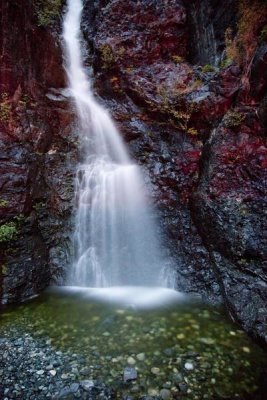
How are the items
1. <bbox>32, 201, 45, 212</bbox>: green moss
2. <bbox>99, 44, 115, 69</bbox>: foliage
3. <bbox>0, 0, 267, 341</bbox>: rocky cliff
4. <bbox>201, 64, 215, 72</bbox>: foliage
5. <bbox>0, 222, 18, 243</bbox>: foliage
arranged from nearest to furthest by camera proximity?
<bbox>0, 0, 267, 341</bbox>: rocky cliff, <bbox>0, 222, 18, 243</bbox>: foliage, <bbox>32, 201, 45, 212</bbox>: green moss, <bbox>201, 64, 215, 72</bbox>: foliage, <bbox>99, 44, 115, 69</bbox>: foliage

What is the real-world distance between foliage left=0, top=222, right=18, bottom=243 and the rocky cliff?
0.02 metres

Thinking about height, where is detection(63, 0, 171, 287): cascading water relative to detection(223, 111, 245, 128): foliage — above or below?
below

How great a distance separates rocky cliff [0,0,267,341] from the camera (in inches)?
232

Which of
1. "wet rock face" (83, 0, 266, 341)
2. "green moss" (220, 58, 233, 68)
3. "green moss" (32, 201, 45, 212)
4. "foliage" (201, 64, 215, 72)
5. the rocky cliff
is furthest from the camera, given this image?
"foliage" (201, 64, 215, 72)

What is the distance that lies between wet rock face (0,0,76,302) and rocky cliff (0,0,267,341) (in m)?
0.03

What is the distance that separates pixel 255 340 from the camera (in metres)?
4.51

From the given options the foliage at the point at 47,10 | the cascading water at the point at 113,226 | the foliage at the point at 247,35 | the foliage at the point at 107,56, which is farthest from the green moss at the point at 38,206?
the foliage at the point at 47,10

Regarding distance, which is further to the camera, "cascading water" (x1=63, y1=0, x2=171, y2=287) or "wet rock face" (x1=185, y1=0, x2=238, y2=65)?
"wet rock face" (x1=185, y1=0, x2=238, y2=65)

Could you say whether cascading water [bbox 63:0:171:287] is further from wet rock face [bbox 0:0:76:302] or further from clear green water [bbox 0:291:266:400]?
clear green water [bbox 0:291:266:400]

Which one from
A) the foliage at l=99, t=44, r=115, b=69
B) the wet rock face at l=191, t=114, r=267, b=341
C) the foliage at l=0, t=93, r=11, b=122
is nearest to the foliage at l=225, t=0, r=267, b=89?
the wet rock face at l=191, t=114, r=267, b=341

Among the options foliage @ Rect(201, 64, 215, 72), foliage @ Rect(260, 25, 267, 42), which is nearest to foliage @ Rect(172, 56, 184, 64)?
foliage @ Rect(201, 64, 215, 72)

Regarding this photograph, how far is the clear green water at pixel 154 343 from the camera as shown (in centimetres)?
365

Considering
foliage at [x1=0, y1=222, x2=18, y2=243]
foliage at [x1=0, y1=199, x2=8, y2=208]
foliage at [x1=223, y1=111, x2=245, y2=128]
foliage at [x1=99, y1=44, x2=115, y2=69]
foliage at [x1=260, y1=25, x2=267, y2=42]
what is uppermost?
foliage at [x1=99, y1=44, x2=115, y2=69]

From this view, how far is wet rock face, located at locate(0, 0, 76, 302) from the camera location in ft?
20.8
